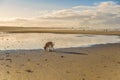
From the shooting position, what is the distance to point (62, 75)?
13.5 m

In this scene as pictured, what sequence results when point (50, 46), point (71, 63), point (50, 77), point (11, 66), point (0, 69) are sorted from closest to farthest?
point (50, 77) < point (0, 69) < point (11, 66) < point (71, 63) < point (50, 46)

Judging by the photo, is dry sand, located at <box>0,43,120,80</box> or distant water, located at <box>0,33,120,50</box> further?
distant water, located at <box>0,33,120,50</box>

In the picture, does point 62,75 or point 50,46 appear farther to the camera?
point 50,46

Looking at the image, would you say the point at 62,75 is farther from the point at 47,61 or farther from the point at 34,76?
the point at 47,61

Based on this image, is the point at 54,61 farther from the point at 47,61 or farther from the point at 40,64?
the point at 40,64

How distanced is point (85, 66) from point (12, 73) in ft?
14.5

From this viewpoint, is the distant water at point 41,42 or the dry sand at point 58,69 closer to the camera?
the dry sand at point 58,69

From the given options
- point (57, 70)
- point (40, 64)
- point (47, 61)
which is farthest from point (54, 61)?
A: point (57, 70)

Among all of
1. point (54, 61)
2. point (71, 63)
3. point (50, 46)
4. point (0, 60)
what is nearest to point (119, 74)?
point (71, 63)

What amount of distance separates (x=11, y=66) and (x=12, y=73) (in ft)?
6.06

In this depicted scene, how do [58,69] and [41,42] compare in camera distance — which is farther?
[41,42]

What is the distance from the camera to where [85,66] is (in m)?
16.0

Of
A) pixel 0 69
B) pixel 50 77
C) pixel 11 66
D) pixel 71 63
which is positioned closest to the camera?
pixel 50 77

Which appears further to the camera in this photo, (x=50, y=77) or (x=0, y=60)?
(x=0, y=60)
